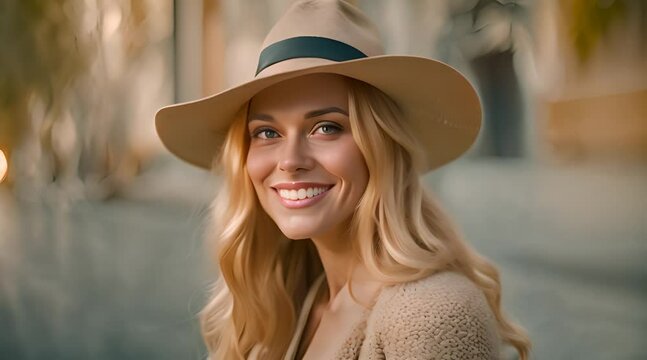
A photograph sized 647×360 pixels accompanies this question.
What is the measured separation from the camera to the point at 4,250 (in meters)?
2.25

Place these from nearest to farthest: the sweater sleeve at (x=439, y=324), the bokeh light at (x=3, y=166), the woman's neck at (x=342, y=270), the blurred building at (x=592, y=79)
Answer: the sweater sleeve at (x=439, y=324) < the woman's neck at (x=342, y=270) < the blurred building at (x=592, y=79) < the bokeh light at (x=3, y=166)

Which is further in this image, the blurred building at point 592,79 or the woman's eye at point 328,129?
the blurred building at point 592,79

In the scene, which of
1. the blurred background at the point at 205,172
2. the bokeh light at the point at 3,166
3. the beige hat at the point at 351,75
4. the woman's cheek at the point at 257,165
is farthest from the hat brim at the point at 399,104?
the bokeh light at the point at 3,166

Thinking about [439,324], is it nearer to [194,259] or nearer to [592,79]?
[592,79]

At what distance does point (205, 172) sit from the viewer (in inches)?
78.6

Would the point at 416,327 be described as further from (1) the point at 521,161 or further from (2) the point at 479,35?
(2) the point at 479,35

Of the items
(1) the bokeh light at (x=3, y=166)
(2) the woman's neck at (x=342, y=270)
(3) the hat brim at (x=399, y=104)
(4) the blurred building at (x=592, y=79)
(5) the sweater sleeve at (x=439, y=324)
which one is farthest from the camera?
(1) the bokeh light at (x=3, y=166)

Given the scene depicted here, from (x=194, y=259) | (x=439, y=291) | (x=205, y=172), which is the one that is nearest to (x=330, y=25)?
(x=439, y=291)

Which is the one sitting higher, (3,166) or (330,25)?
(330,25)

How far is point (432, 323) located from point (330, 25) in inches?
22.0

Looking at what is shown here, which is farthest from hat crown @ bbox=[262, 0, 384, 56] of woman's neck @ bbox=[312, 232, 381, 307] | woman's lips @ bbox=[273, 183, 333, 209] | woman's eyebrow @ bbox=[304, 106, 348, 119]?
woman's neck @ bbox=[312, 232, 381, 307]

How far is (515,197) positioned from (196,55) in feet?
3.13

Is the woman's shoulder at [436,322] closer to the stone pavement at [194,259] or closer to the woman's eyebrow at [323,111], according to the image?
the woman's eyebrow at [323,111]

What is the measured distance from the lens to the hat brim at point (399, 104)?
3.96 ft
